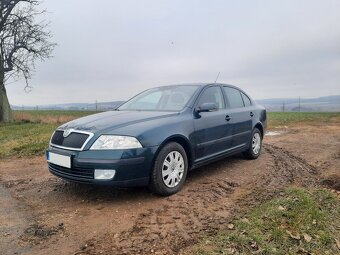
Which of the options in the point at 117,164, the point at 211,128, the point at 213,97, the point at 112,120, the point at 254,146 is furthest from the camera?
the point at 254,146

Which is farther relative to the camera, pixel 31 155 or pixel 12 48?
pixel 12 48

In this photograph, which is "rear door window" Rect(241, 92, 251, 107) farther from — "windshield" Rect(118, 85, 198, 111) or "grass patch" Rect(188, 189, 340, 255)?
"grass patch" Rect(188, 189, 340, 255)

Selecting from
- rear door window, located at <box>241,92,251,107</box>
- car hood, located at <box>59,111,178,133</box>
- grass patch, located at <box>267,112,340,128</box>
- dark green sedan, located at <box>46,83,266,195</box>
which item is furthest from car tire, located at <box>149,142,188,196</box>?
grass patch, located at <box>267,112,340,128</box>

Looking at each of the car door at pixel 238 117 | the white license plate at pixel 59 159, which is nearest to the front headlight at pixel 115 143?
the white license plate at pixel 59 159

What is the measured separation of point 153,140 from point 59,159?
128cm

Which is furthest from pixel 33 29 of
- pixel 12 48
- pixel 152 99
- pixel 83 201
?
pixel 83 201

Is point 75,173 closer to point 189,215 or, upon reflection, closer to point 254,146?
point 189,215

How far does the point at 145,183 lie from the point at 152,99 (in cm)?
192

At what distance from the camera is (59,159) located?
13.9 feet

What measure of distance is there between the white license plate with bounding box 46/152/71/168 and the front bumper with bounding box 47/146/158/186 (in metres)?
0.06

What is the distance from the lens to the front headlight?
391 centimetres

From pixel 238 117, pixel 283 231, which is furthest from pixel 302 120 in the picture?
pixel 283 231

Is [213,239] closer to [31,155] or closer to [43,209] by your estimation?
[43,209]

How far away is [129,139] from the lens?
396 cm
